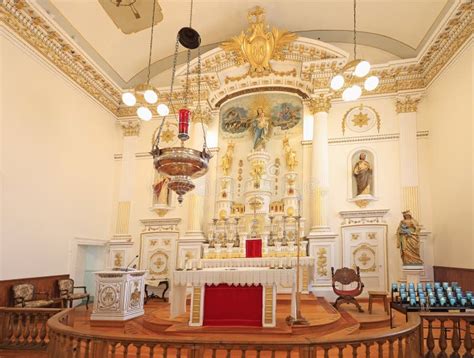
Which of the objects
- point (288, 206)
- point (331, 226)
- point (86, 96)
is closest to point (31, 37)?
point (86, 96)

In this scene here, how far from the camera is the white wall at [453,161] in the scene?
23.9ft

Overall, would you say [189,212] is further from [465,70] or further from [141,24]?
[465,70]

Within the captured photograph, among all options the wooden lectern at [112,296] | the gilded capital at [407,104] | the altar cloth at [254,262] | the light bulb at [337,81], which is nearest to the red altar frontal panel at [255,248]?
the altar cloth at [254,262]

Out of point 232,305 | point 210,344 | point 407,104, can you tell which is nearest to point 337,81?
point 232,305

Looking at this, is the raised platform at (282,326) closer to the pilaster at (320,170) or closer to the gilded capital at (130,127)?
the pilaster at (320,170)

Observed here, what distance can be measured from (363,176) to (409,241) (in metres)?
1.96

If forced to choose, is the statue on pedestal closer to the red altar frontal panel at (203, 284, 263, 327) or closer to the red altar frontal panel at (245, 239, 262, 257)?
the red altar frontal panel at (245, 239, 262, 257)

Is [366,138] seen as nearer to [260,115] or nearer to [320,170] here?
[320,170]

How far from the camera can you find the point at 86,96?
1015 cm

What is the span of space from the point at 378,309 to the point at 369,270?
5.75ft

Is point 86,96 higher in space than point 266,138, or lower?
higher

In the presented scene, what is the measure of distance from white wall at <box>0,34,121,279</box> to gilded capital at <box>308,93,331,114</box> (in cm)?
609

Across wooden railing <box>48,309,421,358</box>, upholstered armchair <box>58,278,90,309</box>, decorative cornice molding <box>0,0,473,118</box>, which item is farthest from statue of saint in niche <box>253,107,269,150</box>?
wooden railing <box>48,309,421,358</box>

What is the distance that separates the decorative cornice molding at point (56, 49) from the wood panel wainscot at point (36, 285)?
488cm
